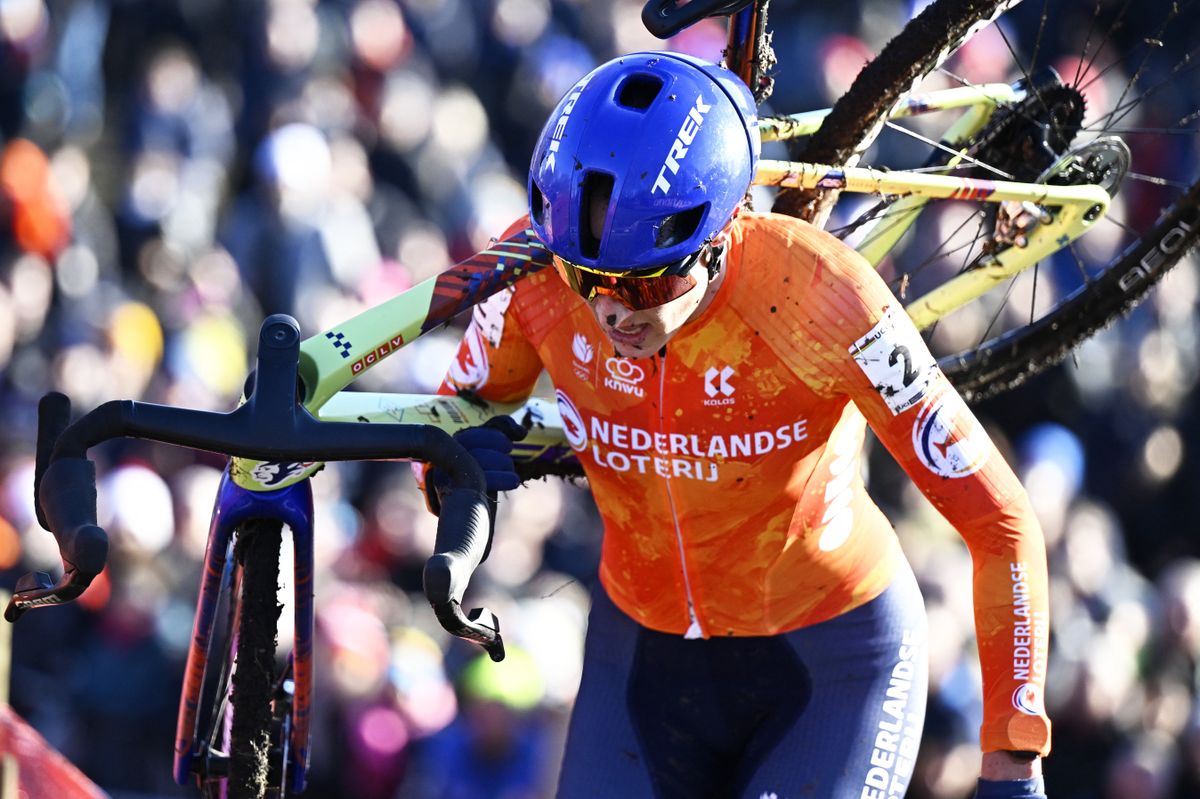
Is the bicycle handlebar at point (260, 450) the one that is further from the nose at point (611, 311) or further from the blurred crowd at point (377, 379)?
the blurred crowd at point (377, 379)

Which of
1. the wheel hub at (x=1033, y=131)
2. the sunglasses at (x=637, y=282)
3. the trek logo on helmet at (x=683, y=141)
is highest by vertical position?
the wheel hub at (x=1033, y=131)

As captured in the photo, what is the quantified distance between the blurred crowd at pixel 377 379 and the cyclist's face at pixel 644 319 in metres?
3.68

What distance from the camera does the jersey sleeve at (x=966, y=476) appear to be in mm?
3420

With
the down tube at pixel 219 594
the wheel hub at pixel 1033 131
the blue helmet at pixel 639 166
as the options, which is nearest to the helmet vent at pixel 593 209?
the blue helmet at pixel 639 166

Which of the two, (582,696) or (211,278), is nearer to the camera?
(582,696)

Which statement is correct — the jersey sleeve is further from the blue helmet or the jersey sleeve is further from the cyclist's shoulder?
the blue helmet

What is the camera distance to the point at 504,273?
3779 millimetres

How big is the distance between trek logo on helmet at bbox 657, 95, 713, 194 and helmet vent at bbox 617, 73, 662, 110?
0.08m

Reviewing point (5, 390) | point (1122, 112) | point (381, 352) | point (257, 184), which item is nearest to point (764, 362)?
point (381, 352)

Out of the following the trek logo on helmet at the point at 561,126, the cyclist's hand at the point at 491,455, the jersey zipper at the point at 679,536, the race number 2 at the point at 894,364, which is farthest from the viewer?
the jersey zipper at the point at 679,536

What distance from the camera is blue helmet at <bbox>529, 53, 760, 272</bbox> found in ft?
10.6

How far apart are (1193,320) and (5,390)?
272 inches

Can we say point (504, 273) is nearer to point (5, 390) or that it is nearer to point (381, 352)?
point (381, 352)

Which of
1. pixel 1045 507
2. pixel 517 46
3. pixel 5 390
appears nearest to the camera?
pixel 5 390
